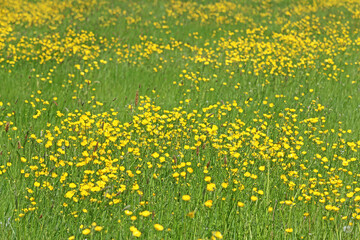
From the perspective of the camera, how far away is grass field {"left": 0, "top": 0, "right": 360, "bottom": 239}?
124 inches

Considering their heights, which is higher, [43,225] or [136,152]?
[136,152]

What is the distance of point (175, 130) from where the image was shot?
459 centimetres

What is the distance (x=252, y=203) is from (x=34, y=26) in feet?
31.5

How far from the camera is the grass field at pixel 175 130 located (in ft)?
10.3

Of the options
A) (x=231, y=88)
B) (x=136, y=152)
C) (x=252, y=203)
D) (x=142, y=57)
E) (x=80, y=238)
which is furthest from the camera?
(x=142, y=57)

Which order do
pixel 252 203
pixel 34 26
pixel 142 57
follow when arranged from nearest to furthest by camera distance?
pixel 252 203
pixel 142 57
pixel 34 26

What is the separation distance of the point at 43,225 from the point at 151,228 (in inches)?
34.0

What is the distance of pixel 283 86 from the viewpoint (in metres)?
7.31

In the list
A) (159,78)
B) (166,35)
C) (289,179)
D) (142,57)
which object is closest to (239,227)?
(289,179)

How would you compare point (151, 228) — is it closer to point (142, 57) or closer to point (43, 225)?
point (43, 225)

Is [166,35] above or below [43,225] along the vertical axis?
above

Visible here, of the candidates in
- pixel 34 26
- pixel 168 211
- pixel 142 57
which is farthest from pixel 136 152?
pixel 34 26

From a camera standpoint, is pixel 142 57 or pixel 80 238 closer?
pixel 80 238

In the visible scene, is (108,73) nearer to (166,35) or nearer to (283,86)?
(283,86)
